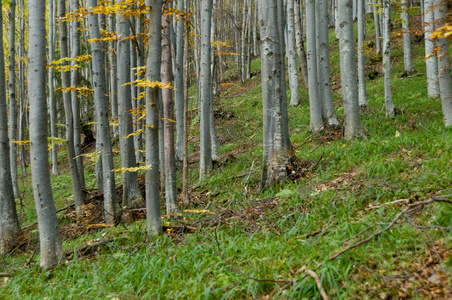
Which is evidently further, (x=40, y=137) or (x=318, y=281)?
(x=40, y=137)

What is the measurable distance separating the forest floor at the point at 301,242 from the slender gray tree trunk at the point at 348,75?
0.42 meters

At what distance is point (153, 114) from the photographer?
4305 mm

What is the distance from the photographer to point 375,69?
16281 mm

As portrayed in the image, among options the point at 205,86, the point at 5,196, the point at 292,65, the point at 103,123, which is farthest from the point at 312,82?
the point at 5,196

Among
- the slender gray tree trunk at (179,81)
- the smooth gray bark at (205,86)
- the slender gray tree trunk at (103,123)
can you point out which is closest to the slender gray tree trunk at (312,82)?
the smooth gray bark at (205,86)

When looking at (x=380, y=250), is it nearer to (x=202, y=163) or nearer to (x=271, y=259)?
(x=271, y=259)

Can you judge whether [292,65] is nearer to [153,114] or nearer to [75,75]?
[75,75]

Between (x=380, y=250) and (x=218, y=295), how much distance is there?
5.22ft

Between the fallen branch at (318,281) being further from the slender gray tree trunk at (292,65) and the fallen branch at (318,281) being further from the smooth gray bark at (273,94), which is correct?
the slender gray tree trunk at (292,65)

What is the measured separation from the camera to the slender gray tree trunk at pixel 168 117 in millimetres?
5328

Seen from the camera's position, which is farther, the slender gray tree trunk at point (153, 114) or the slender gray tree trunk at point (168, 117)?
the slender gray tree trunk at point (168, 117)

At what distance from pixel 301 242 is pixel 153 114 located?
258cm

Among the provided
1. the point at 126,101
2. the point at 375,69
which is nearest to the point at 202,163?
Answer: the point at 126,101

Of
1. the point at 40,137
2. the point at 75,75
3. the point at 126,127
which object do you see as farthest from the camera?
the point at 75,75
